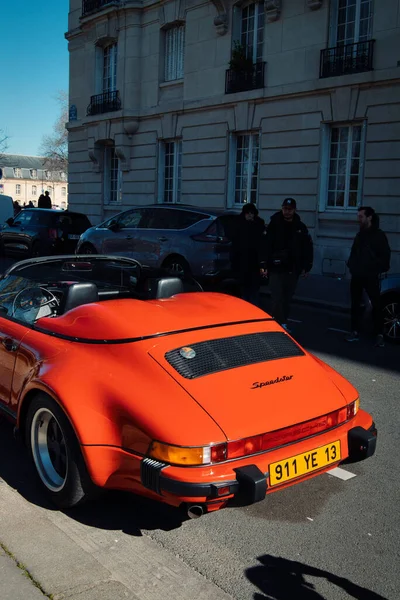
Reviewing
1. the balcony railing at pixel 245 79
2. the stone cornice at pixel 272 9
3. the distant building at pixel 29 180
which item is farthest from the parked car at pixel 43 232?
the distant building at pixel 29 180

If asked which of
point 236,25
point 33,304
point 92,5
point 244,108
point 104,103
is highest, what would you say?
point 92,5

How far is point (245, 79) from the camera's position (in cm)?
1877

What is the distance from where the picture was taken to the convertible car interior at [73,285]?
430 cm

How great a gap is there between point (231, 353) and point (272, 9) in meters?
16.4

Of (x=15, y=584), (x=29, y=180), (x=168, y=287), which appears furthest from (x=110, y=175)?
(x=29, y=180)

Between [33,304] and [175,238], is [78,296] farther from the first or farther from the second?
[175,238]

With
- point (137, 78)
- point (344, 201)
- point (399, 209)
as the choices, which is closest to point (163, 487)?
point (399, 209)

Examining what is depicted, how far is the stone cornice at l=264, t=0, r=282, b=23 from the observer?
17.5 metres

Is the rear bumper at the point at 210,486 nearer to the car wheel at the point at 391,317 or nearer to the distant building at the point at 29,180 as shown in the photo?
the car wheel at the point at 391,317

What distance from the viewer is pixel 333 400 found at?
12.0 ft

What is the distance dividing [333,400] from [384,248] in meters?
5.16

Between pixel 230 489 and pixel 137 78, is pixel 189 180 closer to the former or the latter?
pixel 137 78

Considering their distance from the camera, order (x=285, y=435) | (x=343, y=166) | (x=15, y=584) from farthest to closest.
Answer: (x=343, y=166), (x=285, y=435), (x=15, y=584)

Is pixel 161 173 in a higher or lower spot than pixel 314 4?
lower
